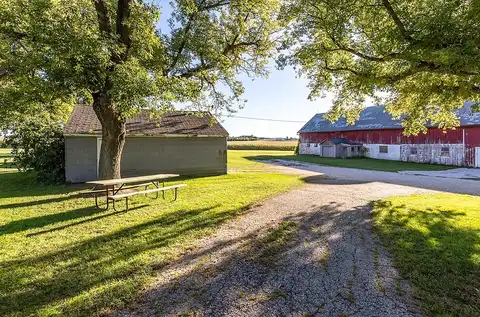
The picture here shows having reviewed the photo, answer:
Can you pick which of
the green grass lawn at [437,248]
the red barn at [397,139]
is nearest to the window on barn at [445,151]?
the red barn at [397,139]

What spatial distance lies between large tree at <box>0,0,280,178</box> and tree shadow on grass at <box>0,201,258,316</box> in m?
4.66

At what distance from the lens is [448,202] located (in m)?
9.58

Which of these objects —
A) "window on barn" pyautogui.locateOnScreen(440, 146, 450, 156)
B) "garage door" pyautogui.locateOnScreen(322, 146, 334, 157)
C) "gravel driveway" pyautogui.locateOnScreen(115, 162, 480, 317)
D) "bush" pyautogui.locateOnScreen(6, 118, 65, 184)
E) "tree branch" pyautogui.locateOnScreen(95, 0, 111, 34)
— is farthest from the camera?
"garage door" pyautogui.locateOnScreen(322, 146, 334, 157)

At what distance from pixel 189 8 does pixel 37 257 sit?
865cm

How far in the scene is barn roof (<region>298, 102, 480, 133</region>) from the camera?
24.6 meters

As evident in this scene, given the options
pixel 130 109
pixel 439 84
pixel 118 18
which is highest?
pixel 118 18

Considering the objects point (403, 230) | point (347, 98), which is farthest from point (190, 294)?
point (347, 98)

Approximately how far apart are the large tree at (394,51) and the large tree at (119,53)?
90.1 inches

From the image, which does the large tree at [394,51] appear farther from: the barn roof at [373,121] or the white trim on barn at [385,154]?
the white trim on barn at [385,154]

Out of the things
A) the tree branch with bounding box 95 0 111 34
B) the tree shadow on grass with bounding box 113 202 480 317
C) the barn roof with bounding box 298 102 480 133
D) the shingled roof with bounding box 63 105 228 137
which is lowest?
the tree shadow on grass with bounding box 113 202 480 317

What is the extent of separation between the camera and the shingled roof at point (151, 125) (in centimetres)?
1479

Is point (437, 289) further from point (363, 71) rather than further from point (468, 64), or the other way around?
point (363, 71)

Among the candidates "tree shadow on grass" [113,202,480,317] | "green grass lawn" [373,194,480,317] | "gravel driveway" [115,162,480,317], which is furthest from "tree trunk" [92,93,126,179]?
"green grass lawn" [373,194,480,317]

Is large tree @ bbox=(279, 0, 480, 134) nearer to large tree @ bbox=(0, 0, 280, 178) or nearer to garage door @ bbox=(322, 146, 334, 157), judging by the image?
large tree @ bbox=(0, 0, 280, 178)
